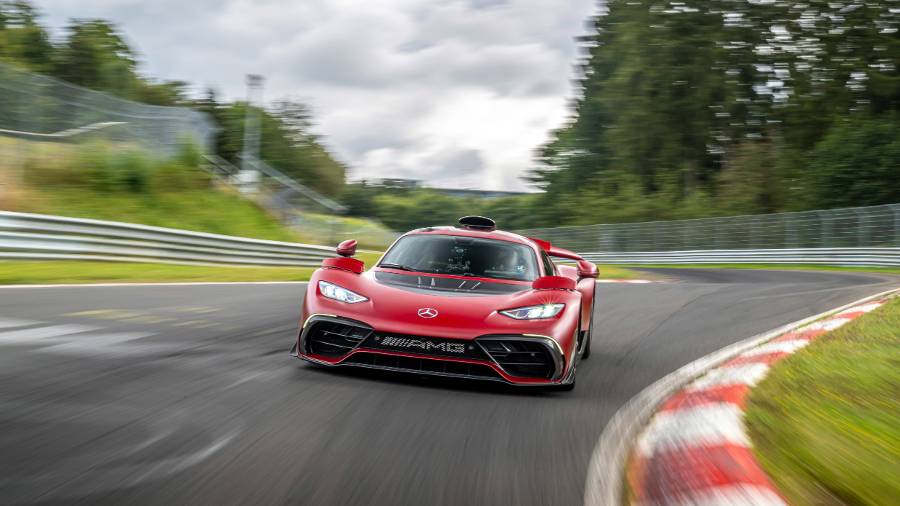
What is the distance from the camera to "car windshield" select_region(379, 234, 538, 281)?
686 cm

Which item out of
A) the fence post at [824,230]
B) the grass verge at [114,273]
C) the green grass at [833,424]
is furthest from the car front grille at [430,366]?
the fence post at [824,230]

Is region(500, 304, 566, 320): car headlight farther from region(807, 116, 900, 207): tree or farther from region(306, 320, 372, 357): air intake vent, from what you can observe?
region(807, 116, 900, 207): tree

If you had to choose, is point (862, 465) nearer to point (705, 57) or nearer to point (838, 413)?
point (838, 413)

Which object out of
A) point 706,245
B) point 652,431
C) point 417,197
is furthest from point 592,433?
point 417,197

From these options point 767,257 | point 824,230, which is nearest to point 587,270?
point 824,230

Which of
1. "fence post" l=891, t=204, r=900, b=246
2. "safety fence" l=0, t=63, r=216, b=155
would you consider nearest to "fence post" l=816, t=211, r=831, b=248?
"fence post" l=891, t=204, r=900, b=246

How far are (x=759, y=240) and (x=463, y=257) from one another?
34237 mm

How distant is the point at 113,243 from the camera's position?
Answer: 54.1ft

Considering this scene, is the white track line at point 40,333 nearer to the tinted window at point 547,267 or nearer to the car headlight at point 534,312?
the car headlight at point 534,312

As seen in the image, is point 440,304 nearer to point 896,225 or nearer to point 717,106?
point 896,225

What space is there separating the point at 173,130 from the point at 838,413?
2213 cm

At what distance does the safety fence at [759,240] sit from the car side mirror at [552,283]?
92.7 ft

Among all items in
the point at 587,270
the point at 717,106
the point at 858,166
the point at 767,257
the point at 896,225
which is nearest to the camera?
the point at 587,270

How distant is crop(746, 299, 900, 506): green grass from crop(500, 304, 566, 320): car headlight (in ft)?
4.26
